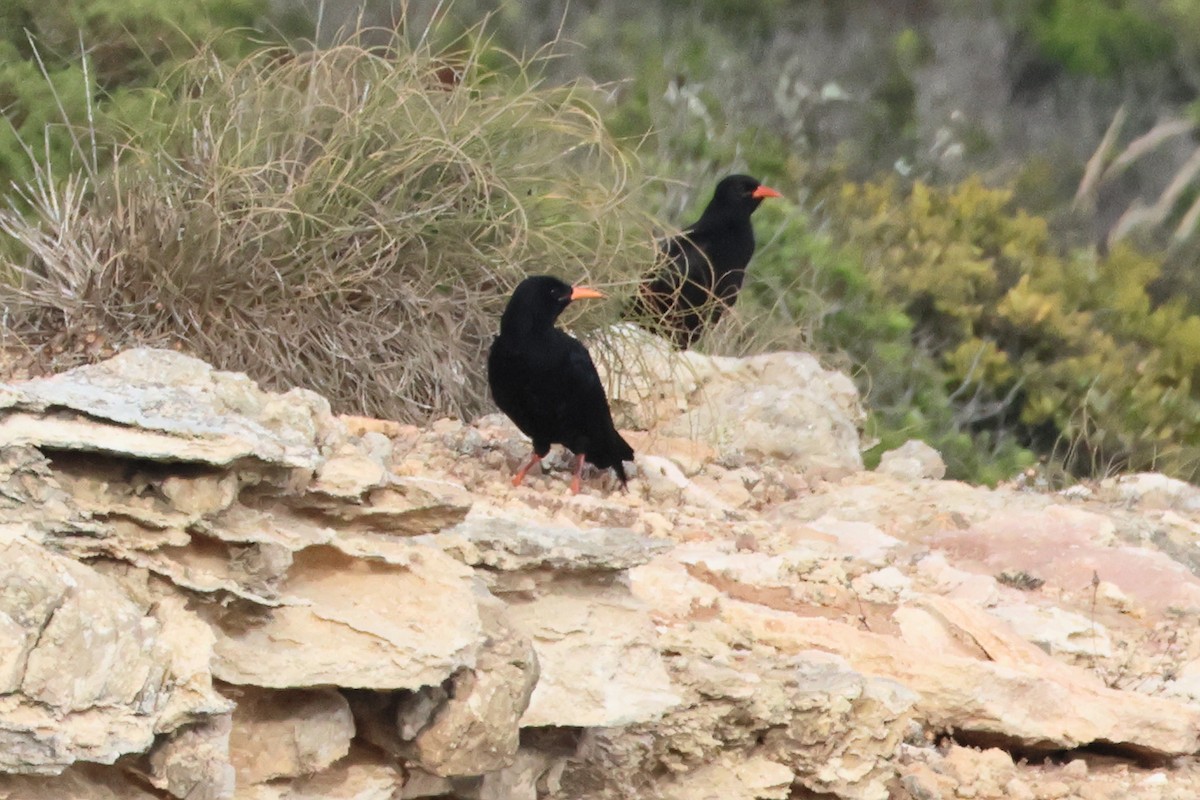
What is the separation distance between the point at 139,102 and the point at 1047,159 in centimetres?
857

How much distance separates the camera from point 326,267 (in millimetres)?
6566

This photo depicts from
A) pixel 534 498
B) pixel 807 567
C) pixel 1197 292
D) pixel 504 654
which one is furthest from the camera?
pixel 1197 292

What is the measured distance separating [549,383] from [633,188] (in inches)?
65.1

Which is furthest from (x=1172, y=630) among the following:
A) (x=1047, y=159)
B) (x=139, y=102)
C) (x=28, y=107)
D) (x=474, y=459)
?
(x=1047, y=159)

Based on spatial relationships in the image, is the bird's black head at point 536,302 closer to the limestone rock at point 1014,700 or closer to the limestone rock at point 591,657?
the limestone rock at point 1014,700

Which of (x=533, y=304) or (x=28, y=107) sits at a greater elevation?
(x=533, y=304)

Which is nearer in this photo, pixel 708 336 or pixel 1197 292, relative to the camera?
pixel 708 336

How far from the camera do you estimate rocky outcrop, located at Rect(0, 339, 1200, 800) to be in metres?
2.78

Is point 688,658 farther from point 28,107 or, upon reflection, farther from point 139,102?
point 28,107

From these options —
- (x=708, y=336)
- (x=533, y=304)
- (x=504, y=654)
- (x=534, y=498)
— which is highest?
(x=504, y=654)

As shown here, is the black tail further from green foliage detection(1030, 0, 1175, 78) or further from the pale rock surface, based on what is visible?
green foliage detection(1030, 0, 1175, 78)

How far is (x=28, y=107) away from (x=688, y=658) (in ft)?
19.9

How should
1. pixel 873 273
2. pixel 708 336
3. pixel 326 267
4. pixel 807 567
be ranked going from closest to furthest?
1. pixel 807 567
2. pixel 326 267
3. pixel 708 336
4. pixel 873 273

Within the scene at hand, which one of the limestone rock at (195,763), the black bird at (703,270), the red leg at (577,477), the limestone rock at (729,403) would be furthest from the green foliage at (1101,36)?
the limestone rock at (195,763)
